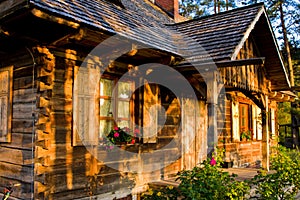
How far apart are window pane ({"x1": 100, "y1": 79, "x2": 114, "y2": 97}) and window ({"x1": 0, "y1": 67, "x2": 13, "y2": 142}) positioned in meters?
1.59

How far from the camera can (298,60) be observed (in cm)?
1995

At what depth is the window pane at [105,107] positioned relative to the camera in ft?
19.3

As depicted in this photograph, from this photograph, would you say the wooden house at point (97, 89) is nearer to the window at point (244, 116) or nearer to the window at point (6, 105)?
the window at point (6, 105)

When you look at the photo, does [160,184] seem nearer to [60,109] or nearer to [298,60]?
[60,109]

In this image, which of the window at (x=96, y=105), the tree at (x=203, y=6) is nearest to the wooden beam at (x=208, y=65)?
the window at (x=96, y=105)

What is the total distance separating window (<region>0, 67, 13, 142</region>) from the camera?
5438 millimetres

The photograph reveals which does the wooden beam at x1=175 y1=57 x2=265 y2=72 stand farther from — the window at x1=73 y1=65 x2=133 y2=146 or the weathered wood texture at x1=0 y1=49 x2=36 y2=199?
the weathered wood texture at x1=0 y1=49 x2=36 y2=199

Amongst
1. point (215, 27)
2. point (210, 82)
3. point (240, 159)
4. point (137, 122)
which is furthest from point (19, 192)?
point (240, 159)

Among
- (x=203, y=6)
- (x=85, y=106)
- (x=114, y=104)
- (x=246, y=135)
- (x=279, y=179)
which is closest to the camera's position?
(x=85, y=106)

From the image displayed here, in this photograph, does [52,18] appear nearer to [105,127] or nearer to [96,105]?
[96,105]

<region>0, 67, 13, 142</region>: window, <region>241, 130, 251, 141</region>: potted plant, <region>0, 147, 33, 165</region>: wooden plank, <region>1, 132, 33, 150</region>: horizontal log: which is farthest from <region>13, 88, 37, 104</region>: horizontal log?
A: <region>241, 130, 251, 141</region>: potted plant

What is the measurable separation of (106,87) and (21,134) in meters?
1.73

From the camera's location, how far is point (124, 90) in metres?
6.35

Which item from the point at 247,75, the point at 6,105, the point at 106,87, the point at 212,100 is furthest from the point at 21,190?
the point at 247,75
